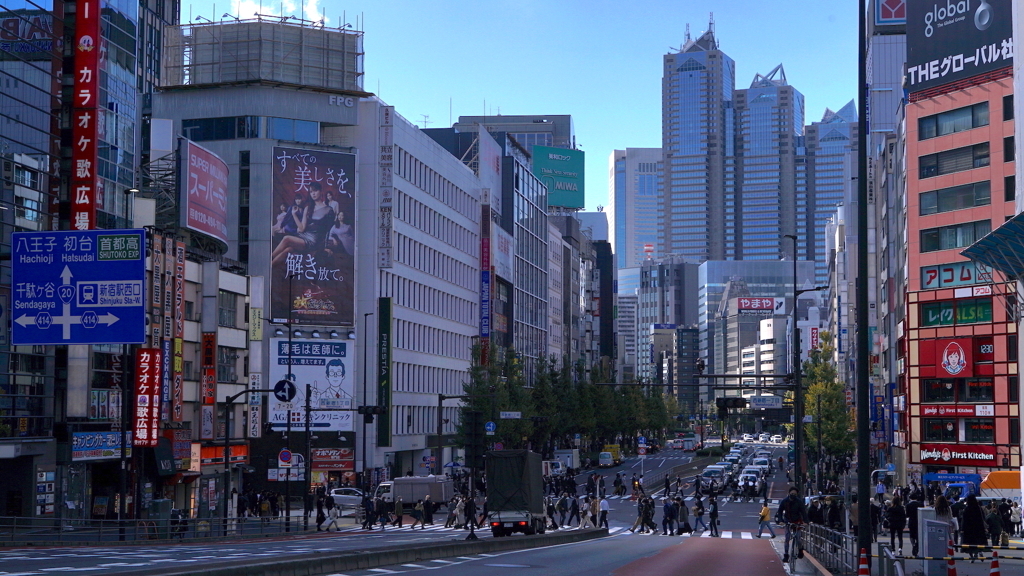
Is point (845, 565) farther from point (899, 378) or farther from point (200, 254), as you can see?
point (899, 378)

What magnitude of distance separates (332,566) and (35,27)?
105 feet

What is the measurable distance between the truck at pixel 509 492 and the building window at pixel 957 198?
35.5 metres

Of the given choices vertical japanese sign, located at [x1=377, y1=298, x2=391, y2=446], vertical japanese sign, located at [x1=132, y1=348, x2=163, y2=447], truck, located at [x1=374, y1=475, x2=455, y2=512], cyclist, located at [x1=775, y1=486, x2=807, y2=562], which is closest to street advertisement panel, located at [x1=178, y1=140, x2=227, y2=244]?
vertical japanese sign, located at [x1=132, y1=348, x2=163, y2=447]

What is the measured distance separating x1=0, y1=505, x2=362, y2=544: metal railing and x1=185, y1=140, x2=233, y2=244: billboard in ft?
56.8

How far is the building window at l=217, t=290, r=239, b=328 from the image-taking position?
6266cm

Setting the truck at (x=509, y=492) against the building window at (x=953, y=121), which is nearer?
the truck at (x=509, y=492)

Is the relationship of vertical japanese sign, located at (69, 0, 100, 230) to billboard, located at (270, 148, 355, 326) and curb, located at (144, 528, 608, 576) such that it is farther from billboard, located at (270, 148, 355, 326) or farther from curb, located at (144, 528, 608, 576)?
billboard, located at (270, 148, 355, 326)

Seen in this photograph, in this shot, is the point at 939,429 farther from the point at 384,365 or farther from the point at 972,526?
the point at 972,526

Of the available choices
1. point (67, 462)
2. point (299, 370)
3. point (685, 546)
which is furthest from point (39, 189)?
point (299, 370)

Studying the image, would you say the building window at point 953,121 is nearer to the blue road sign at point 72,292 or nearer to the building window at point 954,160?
the building window at point 954,160

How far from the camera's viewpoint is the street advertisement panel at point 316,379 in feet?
253

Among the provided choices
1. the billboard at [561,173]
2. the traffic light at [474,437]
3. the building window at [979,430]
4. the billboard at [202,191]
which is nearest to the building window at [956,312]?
the building window at [979,430]

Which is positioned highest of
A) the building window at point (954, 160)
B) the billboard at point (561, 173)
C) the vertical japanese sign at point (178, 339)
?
the billboard at point (561, 173)

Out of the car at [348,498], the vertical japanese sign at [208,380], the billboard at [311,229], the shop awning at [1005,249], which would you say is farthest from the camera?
the billboard at [311,229]
